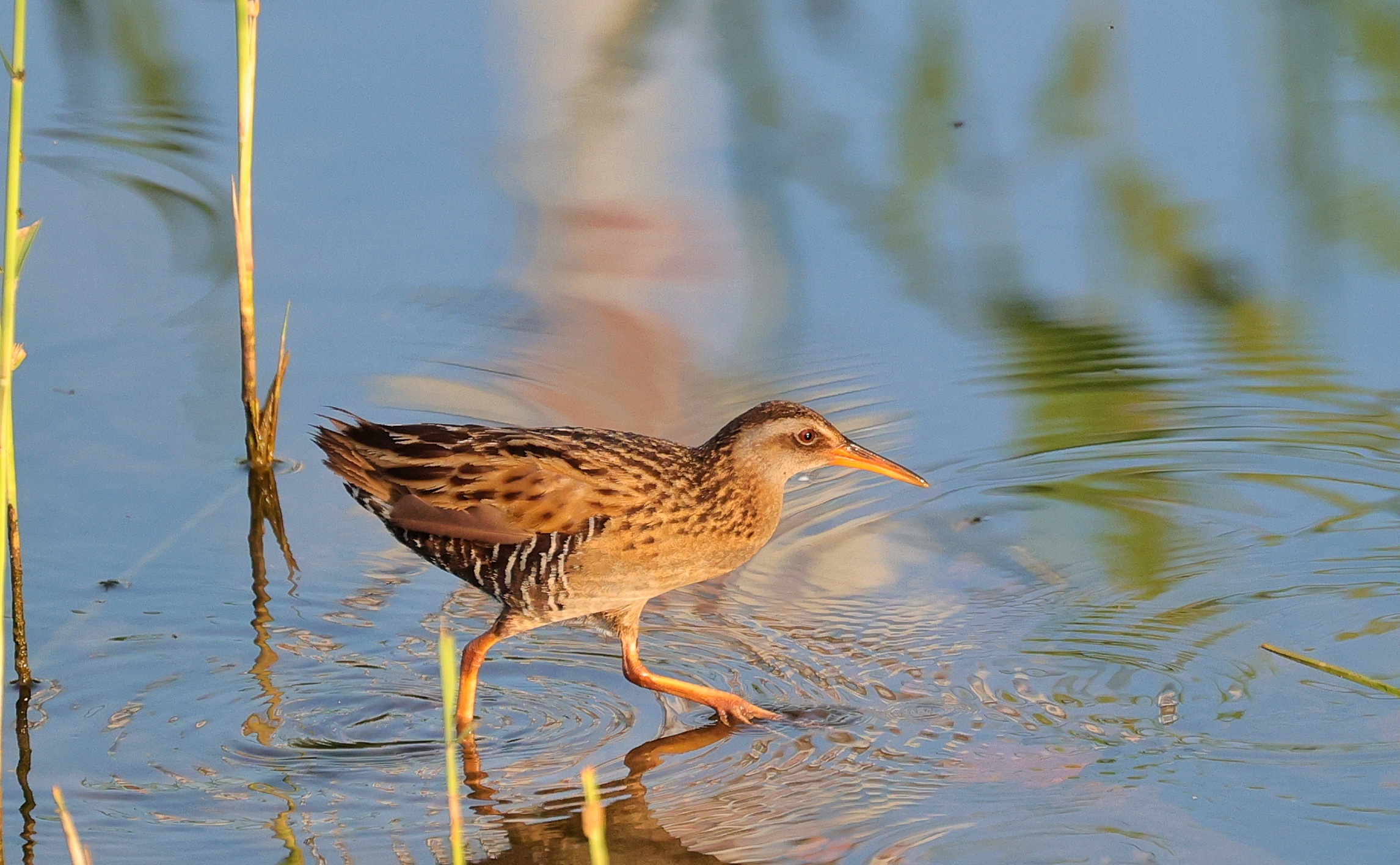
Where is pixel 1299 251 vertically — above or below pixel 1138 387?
above

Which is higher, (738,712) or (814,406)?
(814,406)

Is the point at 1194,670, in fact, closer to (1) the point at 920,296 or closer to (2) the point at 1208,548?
(2) the point at 1208,548

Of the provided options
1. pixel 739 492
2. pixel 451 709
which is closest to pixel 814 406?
pixel 739 492

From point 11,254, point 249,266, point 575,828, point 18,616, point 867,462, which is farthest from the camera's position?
point 249,266

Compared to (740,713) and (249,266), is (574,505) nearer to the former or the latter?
(740,713)

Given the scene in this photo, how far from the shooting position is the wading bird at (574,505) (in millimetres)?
4652

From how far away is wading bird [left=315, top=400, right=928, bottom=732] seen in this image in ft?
15.3

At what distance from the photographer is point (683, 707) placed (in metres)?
4.57

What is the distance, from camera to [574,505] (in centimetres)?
468

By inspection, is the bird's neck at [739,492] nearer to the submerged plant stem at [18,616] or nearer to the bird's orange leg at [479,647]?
the bird's orange leg at [479,647]

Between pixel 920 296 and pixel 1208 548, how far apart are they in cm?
169

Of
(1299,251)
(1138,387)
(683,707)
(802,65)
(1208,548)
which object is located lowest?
(683,707)

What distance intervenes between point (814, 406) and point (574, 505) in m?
1.39

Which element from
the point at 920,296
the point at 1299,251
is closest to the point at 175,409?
the point at 920,296
